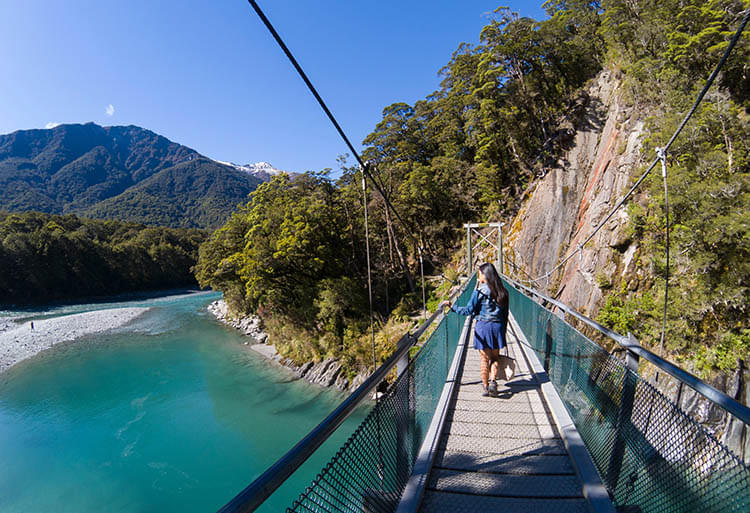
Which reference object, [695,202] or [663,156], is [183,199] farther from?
[663,156]

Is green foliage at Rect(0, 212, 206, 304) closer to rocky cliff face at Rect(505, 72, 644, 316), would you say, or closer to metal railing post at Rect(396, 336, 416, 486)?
rocky cliff face at Rect(505, 72, 644, 316)

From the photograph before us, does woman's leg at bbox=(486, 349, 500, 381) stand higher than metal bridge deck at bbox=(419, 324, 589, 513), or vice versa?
woman's leg at bbox=(486, 349, 500, 381)

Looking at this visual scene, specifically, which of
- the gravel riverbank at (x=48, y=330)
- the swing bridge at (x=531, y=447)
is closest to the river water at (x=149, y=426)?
the gravel riverbank at (x=48, y=330)

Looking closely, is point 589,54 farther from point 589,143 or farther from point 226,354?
point 226,354

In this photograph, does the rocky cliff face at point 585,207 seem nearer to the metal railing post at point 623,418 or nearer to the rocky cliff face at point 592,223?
the rocky cliff face at point 592,223

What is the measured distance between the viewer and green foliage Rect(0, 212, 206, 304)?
114 feet

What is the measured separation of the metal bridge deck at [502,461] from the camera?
177cm

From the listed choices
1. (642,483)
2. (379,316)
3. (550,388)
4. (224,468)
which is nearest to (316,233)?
(379,316)

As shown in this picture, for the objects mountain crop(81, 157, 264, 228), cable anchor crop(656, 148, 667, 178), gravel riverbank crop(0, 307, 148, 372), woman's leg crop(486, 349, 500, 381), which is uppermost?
mountain crop(81, 157, 264, 228)

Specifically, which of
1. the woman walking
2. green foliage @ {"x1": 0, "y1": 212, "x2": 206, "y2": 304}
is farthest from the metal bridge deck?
green foliage @ {"x1": 0, "y1": 212, "x2": 206, "y2": 304}

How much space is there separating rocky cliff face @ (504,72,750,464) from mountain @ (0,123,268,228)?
68.4 meters

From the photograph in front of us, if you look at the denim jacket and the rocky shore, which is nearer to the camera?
the denim jacket

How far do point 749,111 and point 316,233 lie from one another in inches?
572

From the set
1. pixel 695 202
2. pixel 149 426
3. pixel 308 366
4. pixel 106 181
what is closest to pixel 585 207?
pixel 695 202
